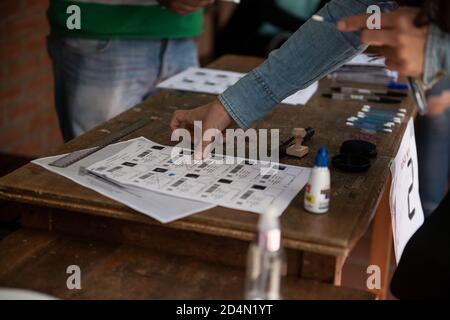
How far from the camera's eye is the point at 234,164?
5.21ft

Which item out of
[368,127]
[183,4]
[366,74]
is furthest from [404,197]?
[183,4]

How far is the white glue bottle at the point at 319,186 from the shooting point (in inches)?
52.9

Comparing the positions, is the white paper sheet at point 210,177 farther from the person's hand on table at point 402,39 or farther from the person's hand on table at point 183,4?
the person's hand on table at point 183,4

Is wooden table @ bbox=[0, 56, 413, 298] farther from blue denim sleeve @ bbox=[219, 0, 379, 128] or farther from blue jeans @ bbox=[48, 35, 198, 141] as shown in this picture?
blue jeans @ bbox=[48, 35, 198, 141]

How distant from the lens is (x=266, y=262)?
1.14 metres

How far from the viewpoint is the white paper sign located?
1.57m

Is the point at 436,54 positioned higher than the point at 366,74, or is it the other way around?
the point at 436,54

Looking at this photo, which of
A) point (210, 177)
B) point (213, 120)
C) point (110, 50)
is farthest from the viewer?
point (110, 50)

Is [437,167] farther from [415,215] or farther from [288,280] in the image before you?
[288,280]

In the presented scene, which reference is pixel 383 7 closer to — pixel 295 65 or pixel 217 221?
pixel 295 65

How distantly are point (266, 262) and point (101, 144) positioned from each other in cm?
69

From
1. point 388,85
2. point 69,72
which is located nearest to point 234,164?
point 388,85

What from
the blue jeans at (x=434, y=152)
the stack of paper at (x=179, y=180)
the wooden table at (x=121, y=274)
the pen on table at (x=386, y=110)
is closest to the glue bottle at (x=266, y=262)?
the wooden table at (x=121, y=274)

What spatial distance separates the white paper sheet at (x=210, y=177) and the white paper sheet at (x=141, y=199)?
0.6 inches
